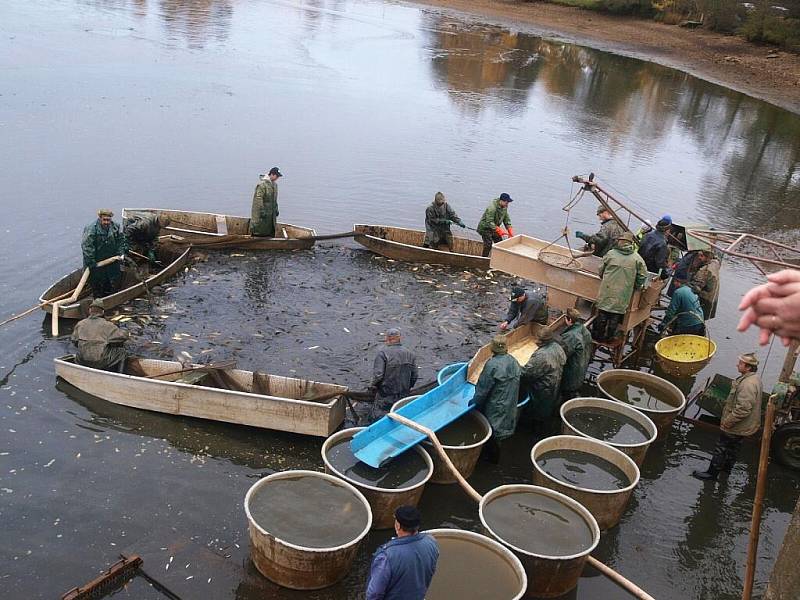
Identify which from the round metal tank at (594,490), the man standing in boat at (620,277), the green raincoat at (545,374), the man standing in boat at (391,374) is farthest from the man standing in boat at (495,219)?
the round metal tank at (594,490)

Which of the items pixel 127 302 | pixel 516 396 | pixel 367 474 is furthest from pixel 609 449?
pixel 127 302

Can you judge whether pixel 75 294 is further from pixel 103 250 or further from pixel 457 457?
pixel 457 457

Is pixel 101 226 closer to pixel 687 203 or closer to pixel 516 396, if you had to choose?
pixel 516 396

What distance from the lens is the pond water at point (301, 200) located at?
845 cm

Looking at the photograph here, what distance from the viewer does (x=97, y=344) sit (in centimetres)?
1028

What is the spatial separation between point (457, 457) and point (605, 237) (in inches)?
238

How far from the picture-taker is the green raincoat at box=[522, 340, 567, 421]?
9.84 metres

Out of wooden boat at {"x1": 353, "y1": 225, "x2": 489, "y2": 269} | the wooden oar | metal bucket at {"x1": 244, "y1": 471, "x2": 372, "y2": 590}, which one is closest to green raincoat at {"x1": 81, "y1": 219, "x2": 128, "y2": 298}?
the wooden oar

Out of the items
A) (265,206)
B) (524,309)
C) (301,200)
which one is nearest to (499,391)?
(524,309)

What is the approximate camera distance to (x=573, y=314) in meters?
A: 10.4

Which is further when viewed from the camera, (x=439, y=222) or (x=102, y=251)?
(x=439, y=222)

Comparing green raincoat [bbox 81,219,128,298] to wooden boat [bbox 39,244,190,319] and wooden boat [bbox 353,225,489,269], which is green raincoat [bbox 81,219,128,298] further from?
wooden boat [bbox 353,225,489,269]

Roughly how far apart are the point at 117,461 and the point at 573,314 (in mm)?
6717

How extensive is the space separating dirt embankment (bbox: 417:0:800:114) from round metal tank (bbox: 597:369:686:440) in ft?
110
